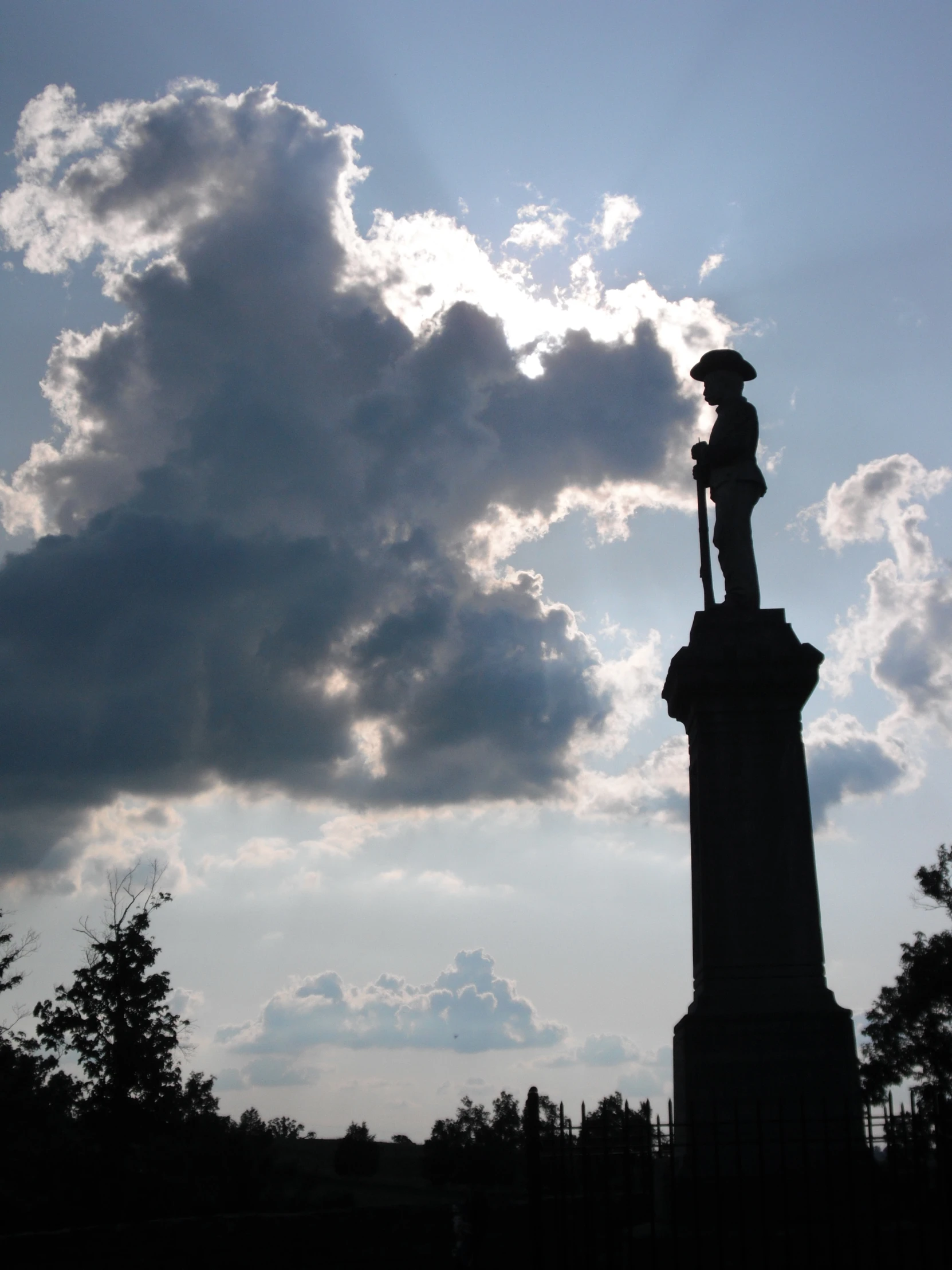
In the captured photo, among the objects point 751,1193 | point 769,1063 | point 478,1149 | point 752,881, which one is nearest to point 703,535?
point 752,881

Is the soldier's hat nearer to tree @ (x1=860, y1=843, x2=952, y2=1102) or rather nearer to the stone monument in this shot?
the stone monument

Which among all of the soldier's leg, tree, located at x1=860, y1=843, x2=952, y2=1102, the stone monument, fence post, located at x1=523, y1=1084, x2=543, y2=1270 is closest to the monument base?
the stone monument

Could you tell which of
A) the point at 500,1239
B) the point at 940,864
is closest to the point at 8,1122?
the point at 500,1239

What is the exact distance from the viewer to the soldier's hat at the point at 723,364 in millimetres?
17328

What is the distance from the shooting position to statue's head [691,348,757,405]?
680 inches

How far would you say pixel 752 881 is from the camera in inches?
578

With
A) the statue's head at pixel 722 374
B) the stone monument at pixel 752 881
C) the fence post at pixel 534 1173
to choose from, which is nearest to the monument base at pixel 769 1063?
the stone monument at pixel 752 881

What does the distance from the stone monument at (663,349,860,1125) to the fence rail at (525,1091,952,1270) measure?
446 millimetres

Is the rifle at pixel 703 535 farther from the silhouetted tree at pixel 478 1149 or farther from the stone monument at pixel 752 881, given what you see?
the silhouetted tree at pixel 478 1149

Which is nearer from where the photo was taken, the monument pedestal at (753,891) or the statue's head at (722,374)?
the monument pedestal at (753,891)

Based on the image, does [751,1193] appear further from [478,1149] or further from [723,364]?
[478,1149]

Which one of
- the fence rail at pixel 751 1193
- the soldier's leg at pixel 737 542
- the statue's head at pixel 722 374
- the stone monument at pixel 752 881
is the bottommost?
the fence rail at pixel 751 1193

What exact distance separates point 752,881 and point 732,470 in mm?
5817

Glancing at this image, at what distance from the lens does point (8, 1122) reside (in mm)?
30781
